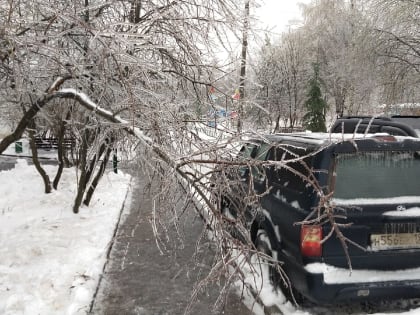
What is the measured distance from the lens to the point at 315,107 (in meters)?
28.4

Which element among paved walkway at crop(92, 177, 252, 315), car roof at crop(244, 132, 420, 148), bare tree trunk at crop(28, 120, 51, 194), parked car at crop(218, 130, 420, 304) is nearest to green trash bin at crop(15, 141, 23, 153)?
bare tree trunk at crop(28, 120, 51, 194)

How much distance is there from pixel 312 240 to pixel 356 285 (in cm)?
54

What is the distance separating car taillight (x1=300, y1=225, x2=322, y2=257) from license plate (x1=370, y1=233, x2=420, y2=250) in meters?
0.48

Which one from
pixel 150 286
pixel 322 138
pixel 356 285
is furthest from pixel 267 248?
pixel 150 286

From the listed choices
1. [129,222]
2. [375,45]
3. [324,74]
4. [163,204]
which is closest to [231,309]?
[163,204]

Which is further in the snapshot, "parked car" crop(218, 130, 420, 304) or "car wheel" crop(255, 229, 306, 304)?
"car wheel" crop(255, 229, 306, 304)

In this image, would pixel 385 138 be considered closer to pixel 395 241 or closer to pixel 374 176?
pixel 374 176

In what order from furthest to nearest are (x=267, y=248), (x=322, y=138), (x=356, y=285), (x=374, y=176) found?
(x=267, y=248) < (x=322, y=138) < (x=374, y=176) < (x=356, y=285)

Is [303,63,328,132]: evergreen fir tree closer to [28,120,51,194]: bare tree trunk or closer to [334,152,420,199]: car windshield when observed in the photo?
[28,120,51,194]: bare tree trunk

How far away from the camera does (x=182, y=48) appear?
17.5 feet

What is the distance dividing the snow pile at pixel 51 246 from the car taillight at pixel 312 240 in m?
1.70

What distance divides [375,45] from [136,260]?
1593 cm

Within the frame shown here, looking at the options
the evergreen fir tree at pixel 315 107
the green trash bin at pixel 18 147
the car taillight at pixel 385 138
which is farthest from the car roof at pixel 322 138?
the evergreen fir tree at pixel 315 107

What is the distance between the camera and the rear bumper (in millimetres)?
3673
